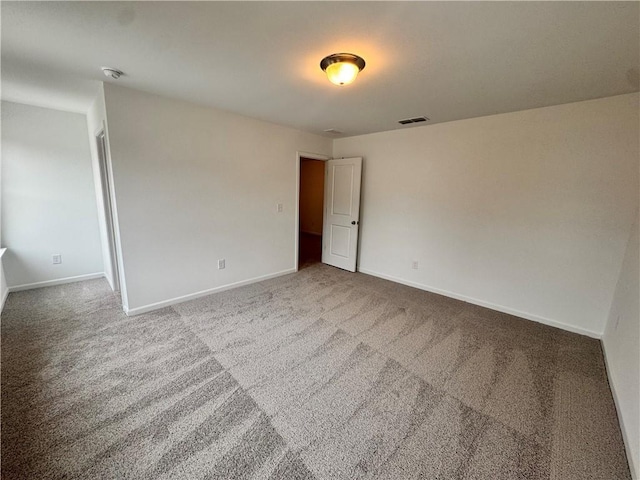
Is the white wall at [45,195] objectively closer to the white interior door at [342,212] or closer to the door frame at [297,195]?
the door frame at [297,195]

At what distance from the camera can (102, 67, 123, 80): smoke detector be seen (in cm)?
207

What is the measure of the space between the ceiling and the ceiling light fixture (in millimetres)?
56

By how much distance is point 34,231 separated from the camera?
3361 millimetres

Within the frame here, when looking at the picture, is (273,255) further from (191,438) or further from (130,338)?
(191,438)

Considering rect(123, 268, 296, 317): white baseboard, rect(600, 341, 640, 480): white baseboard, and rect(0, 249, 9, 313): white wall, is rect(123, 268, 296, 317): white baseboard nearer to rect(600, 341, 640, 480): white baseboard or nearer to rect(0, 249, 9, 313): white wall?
rect(0, 249, 9, 313): white wall

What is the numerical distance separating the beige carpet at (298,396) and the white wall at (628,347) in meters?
0.09

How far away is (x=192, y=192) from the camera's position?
9.99ft

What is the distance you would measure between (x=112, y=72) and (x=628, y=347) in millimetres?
4449

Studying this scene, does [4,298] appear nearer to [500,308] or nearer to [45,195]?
[45,195]

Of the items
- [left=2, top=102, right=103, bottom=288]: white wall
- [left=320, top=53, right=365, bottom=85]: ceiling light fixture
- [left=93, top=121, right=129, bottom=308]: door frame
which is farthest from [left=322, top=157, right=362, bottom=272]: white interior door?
[left=2, top=102, right=103, bottom=288]: white wall

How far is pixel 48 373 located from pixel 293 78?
9.81ft

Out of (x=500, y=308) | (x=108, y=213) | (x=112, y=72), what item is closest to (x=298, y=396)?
(x=500, y=308)

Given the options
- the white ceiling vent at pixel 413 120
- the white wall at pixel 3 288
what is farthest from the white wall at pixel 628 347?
the white wall at pixel 3 288

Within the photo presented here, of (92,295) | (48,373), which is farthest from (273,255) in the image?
(48,373)
